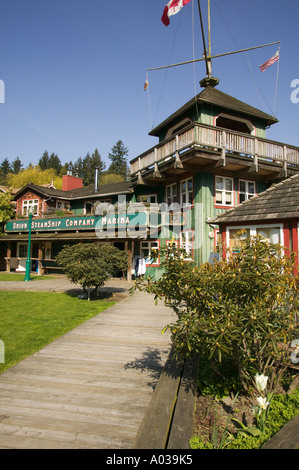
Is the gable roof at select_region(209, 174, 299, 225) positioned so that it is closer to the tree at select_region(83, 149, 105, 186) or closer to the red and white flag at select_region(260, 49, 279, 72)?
the red and white flag at select_region(260, 49, 279, 72)

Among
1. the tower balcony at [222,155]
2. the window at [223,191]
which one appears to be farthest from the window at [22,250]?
the window at [223,191]

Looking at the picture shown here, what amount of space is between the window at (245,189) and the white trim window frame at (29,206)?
2052 centimetres

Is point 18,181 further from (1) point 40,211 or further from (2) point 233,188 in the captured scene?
(2) point 233,188

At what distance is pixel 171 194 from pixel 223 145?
216 inches

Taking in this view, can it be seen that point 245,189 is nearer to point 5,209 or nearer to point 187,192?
point 187,192

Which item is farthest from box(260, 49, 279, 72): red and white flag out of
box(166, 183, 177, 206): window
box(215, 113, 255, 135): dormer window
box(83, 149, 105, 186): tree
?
box(83, 149, 105, 186): tree

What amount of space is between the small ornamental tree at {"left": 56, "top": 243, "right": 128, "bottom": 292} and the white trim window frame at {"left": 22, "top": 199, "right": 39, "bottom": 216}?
1738 cm

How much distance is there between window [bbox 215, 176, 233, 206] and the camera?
612 inches

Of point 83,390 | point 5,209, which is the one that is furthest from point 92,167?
point 83,390

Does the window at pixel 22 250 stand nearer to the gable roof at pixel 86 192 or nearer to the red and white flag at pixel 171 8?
the gable roof at pixel 86 192

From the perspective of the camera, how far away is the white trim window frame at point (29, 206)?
27.2m

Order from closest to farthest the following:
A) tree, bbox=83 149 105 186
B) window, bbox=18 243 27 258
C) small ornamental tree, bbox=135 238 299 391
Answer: small ornamental tree, bbox=135 238 299 391 → window, bbox=18 243 27 258 → tree, bbox=83 149 105 186
